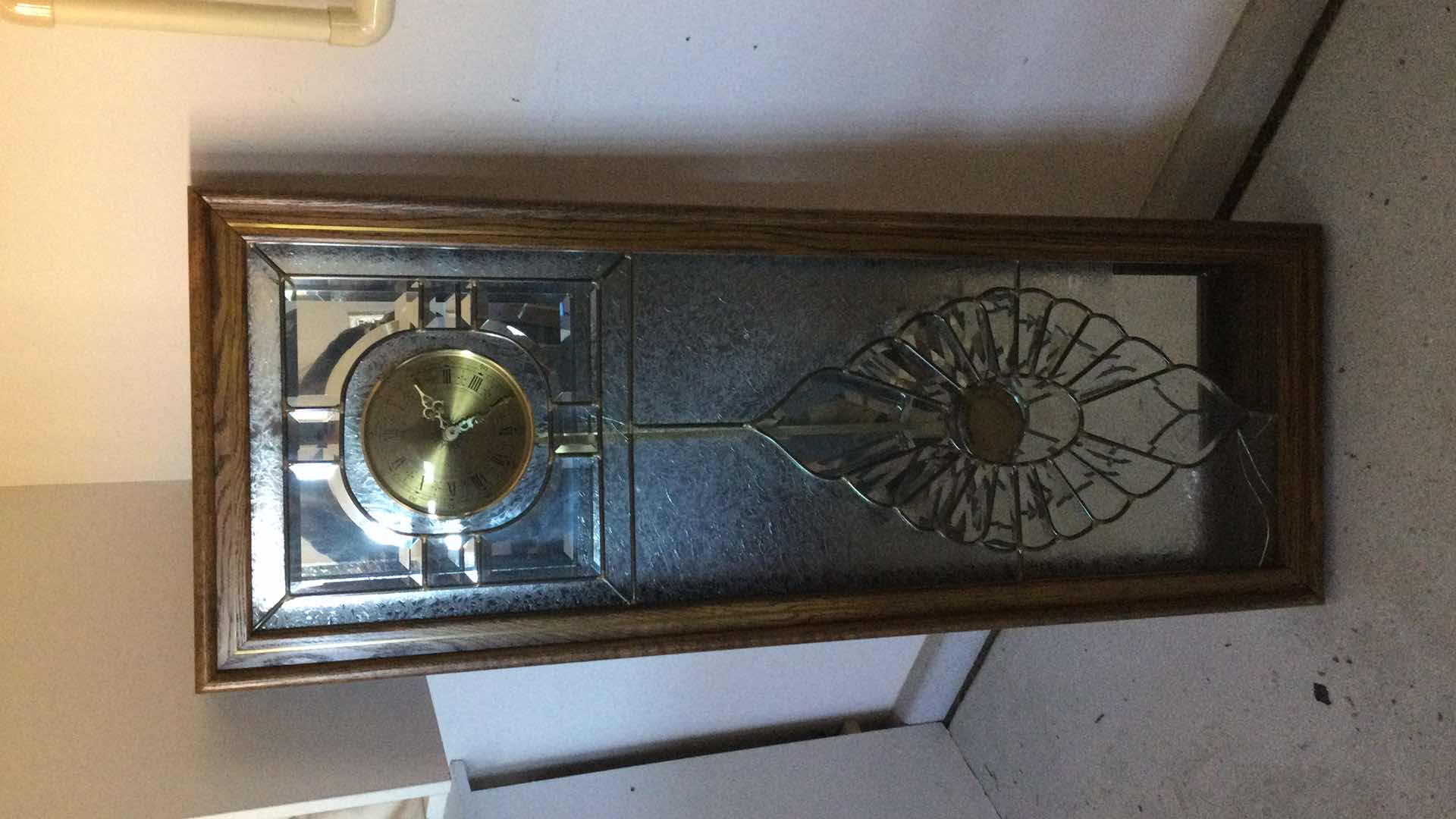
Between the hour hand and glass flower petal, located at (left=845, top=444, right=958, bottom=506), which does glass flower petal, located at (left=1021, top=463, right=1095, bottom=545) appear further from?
the hour hand

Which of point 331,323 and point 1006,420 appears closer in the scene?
point 331,323

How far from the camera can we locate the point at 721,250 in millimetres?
829

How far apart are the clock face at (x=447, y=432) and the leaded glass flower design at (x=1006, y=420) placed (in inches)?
8.6

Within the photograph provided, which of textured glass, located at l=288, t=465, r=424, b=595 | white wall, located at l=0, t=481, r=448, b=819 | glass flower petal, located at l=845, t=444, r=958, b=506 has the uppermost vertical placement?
glass flower petal, located at l=845, t=444, r=958, b=506

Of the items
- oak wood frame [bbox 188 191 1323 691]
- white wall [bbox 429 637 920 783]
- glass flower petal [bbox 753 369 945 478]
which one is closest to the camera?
oak wood frame [bbox 188 191 1323 691]

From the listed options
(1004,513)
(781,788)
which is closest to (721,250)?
(1004,513)

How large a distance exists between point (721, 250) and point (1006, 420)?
1.04 ft

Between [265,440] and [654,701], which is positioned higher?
[265,440]

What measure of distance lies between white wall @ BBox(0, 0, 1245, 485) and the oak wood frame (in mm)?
145

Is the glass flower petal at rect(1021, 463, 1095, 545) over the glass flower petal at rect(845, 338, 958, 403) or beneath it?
beneath

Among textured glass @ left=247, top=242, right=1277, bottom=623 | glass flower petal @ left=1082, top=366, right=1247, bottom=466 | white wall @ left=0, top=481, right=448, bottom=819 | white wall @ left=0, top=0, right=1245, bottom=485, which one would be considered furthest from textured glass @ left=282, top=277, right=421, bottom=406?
glass flower petal @ left=1082, top=366, right=1247, bottom=466

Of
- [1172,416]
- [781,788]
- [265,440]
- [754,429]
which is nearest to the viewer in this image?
[265,440]

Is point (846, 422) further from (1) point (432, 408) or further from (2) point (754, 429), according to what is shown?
(1) point (432, 408)

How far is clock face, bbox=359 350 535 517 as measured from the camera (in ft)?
2.52
